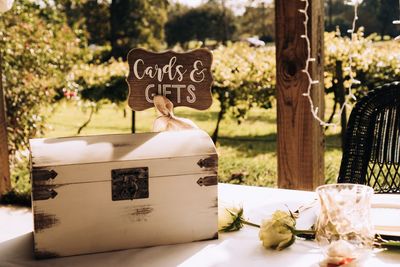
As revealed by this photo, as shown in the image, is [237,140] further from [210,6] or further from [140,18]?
[140,18]

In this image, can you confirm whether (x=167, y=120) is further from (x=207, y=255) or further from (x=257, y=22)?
(x=257, y=22)

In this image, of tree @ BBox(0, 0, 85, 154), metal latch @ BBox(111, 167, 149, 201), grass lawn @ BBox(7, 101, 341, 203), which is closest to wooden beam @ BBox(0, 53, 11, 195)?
grass lawn @ BBox(7, 101, 341, 203)

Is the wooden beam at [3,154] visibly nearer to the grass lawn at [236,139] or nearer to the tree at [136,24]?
the grass lawn at [236,139]

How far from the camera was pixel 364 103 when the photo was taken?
178cm

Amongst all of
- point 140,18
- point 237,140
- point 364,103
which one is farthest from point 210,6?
point 364,103

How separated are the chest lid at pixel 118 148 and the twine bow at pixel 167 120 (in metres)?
0.10

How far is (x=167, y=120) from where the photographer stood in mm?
1402

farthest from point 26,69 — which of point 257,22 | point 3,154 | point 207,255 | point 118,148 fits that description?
point 257,22

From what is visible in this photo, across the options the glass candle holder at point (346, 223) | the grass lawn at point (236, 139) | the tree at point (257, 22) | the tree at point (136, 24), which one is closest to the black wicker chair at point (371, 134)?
the glass candle holder at point (346, 223)

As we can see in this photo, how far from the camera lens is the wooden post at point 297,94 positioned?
7.94ft

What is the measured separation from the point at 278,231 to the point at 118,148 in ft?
1.22

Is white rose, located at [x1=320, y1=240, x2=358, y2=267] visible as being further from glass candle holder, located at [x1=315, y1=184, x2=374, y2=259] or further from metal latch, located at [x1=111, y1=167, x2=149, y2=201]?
metal latch, located at [x1=111, y1=167, x2=149, y2=201]

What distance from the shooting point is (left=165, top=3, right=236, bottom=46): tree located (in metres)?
10.6

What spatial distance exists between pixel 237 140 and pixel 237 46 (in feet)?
6.26
